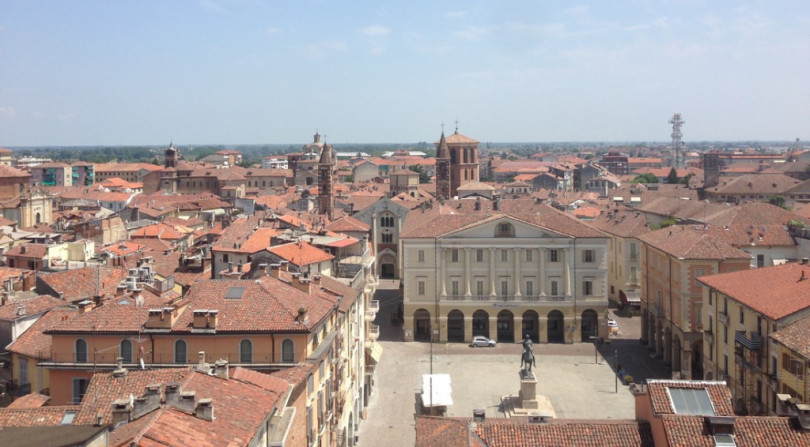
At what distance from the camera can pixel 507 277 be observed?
192ft

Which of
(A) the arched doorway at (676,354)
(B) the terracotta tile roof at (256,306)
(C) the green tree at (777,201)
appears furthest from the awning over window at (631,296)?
(C) the green tree at (777,201)

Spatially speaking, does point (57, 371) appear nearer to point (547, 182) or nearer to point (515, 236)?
point (515, 236)

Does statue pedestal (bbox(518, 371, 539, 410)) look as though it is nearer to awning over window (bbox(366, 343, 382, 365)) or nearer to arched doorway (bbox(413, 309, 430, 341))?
awning over window (bbox(366, 343, 382, 365))

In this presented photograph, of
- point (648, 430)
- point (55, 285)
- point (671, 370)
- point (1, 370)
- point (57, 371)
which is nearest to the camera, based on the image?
point (648, 430)

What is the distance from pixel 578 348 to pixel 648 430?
36.4 m

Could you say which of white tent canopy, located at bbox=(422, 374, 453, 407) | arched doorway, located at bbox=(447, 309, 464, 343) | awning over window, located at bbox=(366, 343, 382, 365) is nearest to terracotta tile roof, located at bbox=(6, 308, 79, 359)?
white tent canopy, located at bbox=(422, 374, 453, 407)

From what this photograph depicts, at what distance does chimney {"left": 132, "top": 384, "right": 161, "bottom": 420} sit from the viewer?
17.7 metres

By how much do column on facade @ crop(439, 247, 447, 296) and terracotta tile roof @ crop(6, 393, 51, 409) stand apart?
115ft

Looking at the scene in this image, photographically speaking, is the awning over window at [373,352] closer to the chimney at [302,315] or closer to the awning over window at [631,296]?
the chimney at [302,315]

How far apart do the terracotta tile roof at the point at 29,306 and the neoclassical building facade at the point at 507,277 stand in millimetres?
28560

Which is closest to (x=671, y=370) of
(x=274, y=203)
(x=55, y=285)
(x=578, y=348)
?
(x=578, y=348)

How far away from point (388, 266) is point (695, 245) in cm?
4422

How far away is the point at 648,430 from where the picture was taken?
2038 centimetres

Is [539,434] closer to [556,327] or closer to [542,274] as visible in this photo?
[542,274]
